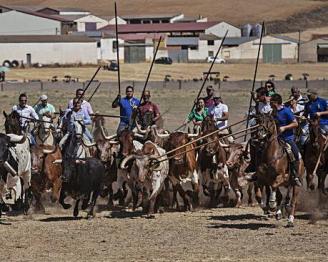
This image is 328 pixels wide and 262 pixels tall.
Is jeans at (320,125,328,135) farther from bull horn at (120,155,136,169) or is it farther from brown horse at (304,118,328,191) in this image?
bull horn at (120,155,136,169)

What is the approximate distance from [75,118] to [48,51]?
81.8 m

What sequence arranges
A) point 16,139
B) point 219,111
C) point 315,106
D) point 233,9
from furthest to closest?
point 233,9
point 219,111
point 315,106
point 16,139

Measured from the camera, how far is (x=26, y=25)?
4801 inches

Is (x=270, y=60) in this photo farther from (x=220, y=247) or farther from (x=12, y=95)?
(x=220, y=247)

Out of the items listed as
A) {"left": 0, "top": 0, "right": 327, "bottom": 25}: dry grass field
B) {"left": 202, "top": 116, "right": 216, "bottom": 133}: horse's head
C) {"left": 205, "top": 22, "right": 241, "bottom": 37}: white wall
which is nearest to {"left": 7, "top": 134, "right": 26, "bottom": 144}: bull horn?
{"left": 202, "top": 116, "right": 216, "bottom": 133}: horse's head

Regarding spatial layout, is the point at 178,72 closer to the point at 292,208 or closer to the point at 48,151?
the point at 48,151

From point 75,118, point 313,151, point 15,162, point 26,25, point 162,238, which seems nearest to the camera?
point 162,238

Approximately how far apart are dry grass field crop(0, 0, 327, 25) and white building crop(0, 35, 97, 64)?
55575 millimetres

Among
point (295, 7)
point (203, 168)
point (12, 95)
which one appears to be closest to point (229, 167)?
point (203, 168)

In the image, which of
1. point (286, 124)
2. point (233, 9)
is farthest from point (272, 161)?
point (233, 9)

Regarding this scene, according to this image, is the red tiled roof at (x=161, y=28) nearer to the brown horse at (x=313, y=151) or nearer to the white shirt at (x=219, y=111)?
the white shirt at (x=219, y=111)

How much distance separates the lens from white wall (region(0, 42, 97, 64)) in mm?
103000

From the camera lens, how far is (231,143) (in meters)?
23.8

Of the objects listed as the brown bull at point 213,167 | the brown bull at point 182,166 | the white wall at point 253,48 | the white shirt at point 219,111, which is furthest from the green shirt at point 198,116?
the white wall at point 253,48
